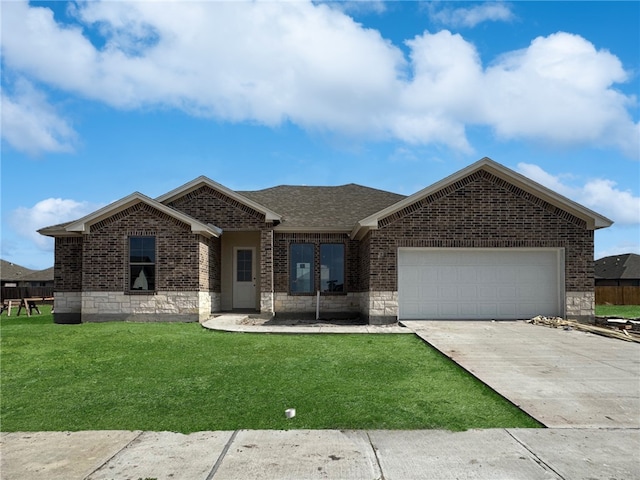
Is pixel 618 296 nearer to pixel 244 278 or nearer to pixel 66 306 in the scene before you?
pixel 244 278

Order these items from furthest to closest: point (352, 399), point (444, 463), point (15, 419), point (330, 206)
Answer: point (330, 206) < point (352, 399) < point (15, 419) < point (444, 463)

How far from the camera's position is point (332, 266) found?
19438 millimetres

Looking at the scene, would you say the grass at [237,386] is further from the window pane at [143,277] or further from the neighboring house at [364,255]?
the window pane at [143,277]

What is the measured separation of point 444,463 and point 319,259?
14.4 m

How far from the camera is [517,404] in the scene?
722 cm

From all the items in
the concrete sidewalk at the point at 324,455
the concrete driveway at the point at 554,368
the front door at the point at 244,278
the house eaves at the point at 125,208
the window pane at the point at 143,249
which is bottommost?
the concrete sidewalk at the point at 324,455

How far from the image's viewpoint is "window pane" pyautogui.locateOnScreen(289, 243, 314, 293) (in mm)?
19422

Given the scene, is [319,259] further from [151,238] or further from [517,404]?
[517,404]

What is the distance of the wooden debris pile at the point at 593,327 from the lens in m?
13.5

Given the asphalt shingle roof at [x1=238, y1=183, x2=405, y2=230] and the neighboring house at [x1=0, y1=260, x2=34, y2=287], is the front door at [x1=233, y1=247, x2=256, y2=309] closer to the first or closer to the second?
the asphalt shingle roof at [x1=238, y1=183, x2=405, y2=230]

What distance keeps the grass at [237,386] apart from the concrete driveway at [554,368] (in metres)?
0.46

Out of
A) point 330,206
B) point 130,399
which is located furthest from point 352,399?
point 330,206

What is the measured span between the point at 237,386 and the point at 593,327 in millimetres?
11540

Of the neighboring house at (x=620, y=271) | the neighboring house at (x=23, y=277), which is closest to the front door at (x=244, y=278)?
the neighboring house at (x=620, y=271)
